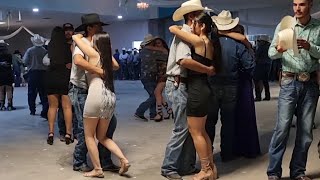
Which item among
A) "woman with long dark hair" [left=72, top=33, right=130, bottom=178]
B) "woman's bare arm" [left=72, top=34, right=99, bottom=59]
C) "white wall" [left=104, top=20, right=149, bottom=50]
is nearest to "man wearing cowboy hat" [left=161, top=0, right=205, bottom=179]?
"woman with long dark hair" [left=72, top=33, right=130, bottom=178]

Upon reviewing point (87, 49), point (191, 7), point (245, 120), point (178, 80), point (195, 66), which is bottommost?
point (245, 120)

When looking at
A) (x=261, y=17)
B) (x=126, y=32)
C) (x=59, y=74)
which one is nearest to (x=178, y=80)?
(x=59, y=74)

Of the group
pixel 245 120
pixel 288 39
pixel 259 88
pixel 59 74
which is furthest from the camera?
pixel 259 88

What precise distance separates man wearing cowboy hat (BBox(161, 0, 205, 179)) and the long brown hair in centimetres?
56

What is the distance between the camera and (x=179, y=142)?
14.4 ft

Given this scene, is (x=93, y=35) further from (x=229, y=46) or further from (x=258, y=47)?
(x=258, y=47)

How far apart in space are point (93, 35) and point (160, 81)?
3.57m

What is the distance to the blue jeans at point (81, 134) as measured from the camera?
15.5 feet

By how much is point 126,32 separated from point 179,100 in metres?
23.2

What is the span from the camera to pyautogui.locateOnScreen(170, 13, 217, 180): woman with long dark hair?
4059 millimetres

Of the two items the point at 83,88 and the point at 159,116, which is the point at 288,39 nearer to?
the point at 83,88

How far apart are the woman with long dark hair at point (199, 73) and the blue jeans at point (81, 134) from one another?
3.33 ft

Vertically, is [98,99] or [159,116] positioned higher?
[98,99]

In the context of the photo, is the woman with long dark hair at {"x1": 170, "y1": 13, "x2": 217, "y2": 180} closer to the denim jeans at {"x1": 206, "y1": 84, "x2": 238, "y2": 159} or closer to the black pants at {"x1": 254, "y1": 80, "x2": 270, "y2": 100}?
the denim jeans at {"x1": 206, "y1": 84, "x2": 238, "y2": 159}
